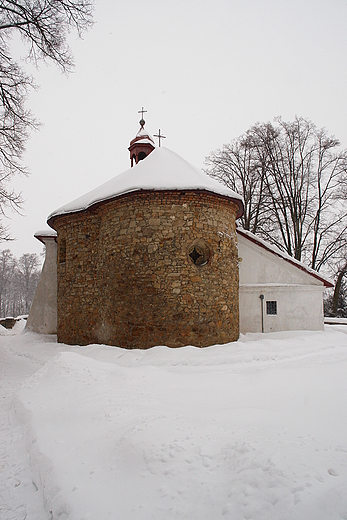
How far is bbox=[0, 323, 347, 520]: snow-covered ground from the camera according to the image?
267 cm

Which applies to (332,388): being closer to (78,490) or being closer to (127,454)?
(127,454)

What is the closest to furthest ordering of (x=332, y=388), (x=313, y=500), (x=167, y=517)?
1. (x=313, y=500)
2. (x=167, y=517)
3. (x=332, y=388)

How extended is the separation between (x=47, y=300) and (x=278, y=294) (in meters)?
9.76

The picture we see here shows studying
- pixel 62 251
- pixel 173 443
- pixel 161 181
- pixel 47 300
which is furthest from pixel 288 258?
pixel 173 443

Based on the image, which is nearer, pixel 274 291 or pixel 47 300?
pixel 274 291

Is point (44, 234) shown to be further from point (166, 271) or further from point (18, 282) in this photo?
point (18, 282)

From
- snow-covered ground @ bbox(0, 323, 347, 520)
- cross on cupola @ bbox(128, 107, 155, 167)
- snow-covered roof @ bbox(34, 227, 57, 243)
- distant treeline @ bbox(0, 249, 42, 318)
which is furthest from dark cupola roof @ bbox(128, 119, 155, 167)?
distant treeline @ bbox(0, 249, 42, 318)

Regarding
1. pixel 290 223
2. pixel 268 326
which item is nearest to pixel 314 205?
pixel 290 223

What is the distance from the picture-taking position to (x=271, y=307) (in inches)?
504

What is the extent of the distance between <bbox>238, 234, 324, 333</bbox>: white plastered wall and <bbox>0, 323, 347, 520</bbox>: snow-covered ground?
5330 mm

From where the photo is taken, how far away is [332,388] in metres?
5.45

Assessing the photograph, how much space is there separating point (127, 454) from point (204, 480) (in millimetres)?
971

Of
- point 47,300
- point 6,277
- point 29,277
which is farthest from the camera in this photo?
point 6,277

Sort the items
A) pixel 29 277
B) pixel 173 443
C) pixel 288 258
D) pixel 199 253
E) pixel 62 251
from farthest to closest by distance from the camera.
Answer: pixel 29 277
pixel 288 258
pixel 62 251
pixel 199 253
pixel 173 443
